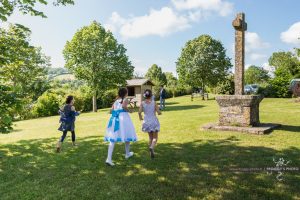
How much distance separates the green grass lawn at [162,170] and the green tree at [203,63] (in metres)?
29.6

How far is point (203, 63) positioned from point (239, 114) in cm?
2886

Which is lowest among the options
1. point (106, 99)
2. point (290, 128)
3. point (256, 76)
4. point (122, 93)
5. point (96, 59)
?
point (290, 128)

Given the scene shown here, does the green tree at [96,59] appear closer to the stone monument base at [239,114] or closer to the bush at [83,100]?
the bush at [83,100]

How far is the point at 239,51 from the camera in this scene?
11992 mm

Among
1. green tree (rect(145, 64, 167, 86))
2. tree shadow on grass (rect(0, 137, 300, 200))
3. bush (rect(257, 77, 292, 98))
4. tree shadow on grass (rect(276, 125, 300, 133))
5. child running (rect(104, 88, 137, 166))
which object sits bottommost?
tree shadow on grass (rect(0, 137, 300, 200))

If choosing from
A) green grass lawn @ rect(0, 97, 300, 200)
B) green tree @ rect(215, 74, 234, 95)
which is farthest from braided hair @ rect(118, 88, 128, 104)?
green tree @ rect(215, 74, 234, 95)

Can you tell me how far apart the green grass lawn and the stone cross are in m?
2.35

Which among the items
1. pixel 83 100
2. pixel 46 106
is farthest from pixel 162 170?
→ pixel 83 100

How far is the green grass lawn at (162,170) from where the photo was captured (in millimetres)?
5477

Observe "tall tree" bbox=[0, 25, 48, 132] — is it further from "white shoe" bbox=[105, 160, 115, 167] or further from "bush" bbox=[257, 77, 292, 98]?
"bush" bbox=[257, 77, 292, 98]

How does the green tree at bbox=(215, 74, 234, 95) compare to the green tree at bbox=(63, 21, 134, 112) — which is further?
the green tree at bbox=(215, 74, 234, 95)

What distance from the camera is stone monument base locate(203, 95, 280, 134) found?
37.0 ft

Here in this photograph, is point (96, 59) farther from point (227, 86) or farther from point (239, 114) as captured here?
point (227, 86)

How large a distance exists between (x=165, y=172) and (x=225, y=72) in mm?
37127
